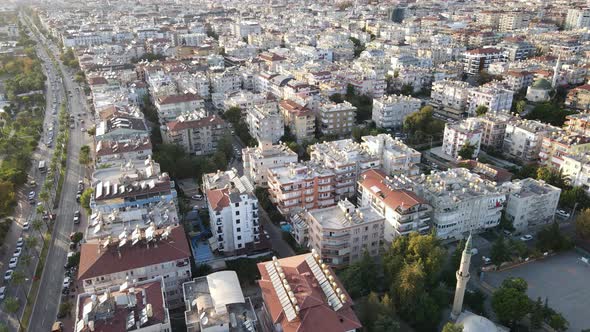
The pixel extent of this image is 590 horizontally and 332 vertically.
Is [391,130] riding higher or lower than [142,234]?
lower

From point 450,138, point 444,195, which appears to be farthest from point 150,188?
point 450,138

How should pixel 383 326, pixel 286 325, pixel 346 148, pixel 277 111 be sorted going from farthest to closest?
pixel 277 111 → pixel 346 148 → pixel 383 326 → pixel 286 325

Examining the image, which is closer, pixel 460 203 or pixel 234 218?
pixel 234 218

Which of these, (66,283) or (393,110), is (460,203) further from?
(66,283)

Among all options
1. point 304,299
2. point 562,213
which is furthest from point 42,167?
point 562,213

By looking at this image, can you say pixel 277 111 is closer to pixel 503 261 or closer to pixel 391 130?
pixel 391 130

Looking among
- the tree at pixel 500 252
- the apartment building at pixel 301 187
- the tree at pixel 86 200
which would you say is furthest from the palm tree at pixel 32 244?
the tree at pixel 500 252

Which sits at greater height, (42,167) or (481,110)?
(481,110)
